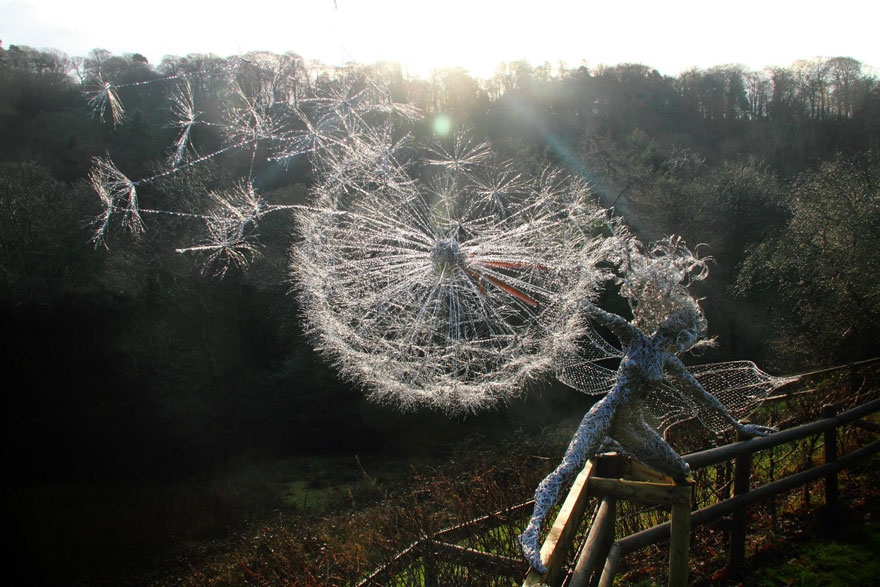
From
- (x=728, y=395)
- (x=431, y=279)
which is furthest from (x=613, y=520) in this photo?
(x=728, y=395)

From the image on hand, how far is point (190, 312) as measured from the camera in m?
21.2

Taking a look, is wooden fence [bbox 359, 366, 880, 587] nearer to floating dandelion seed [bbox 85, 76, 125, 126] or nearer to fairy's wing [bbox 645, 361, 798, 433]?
fairy's wing [bbox 645, 361, 798, 433]

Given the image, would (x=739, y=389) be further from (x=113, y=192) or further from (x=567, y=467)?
(x=113, y=192)

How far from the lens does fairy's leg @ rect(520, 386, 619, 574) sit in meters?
2.56

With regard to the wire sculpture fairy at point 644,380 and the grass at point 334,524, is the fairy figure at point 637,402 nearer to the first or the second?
the wire sculpture fairy at point 644,380

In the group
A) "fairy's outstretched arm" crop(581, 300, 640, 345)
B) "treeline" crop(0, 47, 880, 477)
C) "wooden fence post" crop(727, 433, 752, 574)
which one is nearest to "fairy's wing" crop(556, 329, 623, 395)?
"wooden fence post" crop(727, 433, 752, 574)

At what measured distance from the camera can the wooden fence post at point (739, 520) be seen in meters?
4.37

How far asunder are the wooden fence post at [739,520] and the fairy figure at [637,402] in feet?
2.50

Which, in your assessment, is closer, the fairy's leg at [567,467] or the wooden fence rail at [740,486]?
the fairy's leg at [567,467]

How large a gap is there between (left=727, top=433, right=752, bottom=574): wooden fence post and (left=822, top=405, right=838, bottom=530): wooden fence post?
3.97 feet

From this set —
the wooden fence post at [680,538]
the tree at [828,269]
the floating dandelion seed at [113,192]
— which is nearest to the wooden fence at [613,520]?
the wooden fence post at [680,538]

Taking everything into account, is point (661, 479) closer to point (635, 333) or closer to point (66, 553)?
point (635, 333)

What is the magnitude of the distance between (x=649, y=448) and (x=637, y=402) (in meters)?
0.30

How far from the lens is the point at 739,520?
4.43 m
